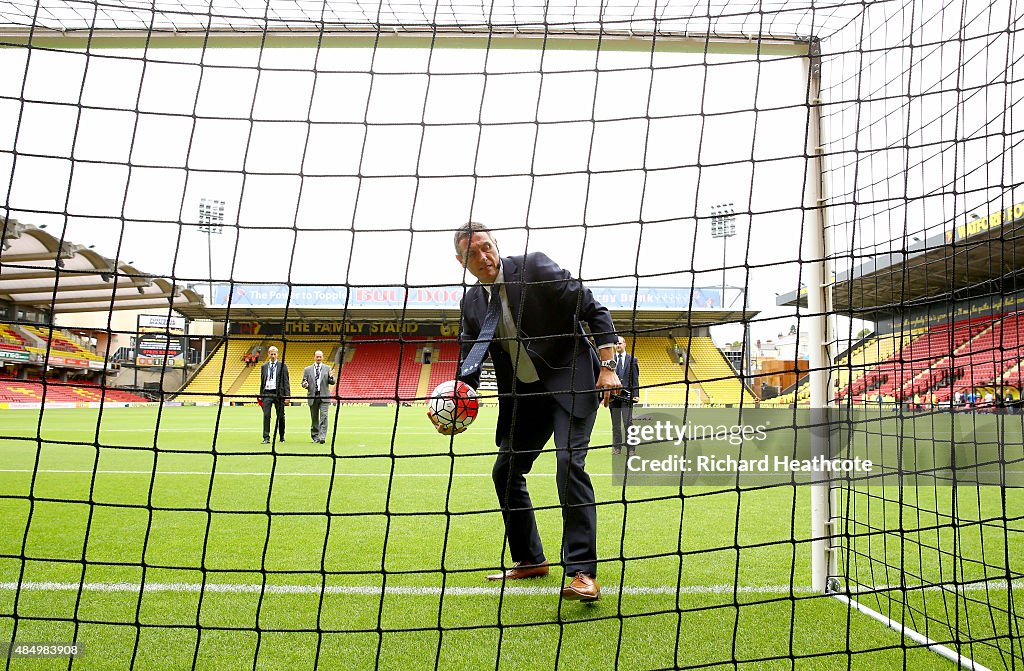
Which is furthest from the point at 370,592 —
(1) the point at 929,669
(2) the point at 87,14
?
(2) the point at 87,14

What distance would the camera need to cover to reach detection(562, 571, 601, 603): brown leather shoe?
8.42 feet

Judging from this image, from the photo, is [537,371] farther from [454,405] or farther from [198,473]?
[198,473]

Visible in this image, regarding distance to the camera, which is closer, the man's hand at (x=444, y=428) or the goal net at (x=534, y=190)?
the goal net at (x=534, y=190)

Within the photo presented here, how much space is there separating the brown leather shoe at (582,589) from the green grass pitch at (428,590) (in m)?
0.06

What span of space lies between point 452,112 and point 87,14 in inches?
62.4

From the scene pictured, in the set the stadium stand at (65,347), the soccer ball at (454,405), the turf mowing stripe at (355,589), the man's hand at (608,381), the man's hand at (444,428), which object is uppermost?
the stadium stand at (65,347)

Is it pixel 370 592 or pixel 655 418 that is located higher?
pixel 655 418

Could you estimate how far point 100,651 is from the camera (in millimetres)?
2160

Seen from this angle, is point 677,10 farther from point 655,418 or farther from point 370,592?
point 655,418

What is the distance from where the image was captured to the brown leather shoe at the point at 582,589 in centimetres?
257

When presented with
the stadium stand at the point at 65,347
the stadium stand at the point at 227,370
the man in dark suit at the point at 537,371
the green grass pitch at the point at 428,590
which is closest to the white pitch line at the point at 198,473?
the green grass pitch at the point at 428,590

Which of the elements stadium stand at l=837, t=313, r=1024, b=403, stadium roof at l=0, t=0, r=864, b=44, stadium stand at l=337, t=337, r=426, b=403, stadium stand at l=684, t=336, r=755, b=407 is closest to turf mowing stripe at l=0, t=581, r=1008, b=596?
stadium stand at l=837, t=313, r=1024, b=403

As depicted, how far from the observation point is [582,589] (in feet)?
8.45

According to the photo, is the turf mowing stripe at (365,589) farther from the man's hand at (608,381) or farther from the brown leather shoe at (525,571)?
the man's hand at (608,381)
